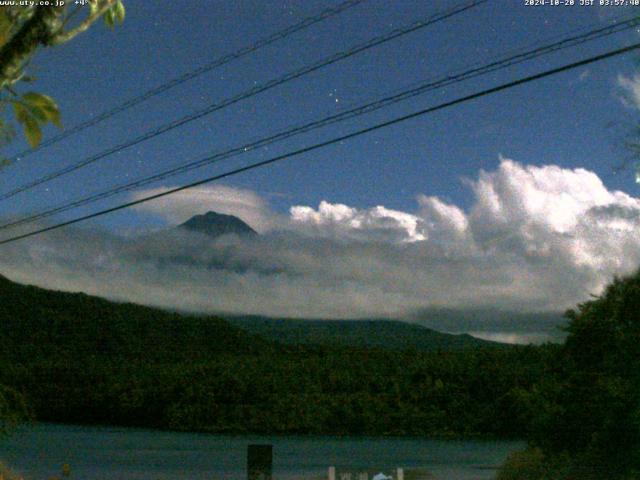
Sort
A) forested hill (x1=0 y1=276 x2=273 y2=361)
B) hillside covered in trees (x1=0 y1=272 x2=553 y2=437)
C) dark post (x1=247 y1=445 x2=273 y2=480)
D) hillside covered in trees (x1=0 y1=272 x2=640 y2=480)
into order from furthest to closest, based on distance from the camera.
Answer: forested hill (x1=0 y1=276 x2=273 y2=361), hillside covered in trees (x1=0 y1=272 x2=553 y2=437), hillside covered in trees (x1=0 y1=272 x2=640 y2=480), dark post (x1=247 y1=445 x2=273 y2=480)

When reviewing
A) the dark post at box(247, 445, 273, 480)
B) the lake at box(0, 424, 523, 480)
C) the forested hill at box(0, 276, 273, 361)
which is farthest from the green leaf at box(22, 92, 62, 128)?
the forested hill at box(0, 276, 273, 361)

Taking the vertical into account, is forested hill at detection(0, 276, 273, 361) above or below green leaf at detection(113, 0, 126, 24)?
above

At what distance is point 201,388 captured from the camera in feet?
172

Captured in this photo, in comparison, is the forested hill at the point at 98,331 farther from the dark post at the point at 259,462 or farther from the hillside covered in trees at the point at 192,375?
the dark post at the point at 259,462

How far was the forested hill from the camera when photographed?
4903 centimetres

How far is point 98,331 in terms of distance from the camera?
175ft

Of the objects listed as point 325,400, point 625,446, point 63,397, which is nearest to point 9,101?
point 625,446

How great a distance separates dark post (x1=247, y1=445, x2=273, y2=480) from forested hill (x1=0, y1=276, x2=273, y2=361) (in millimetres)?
37540

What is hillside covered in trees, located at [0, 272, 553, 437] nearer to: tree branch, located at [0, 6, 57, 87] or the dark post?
the dark post

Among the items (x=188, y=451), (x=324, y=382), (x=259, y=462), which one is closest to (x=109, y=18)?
(x=259, y=462)

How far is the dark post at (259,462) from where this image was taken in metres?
10.7

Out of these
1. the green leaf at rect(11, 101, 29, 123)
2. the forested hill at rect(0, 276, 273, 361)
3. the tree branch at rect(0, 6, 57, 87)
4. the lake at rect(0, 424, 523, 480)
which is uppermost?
the forested hill at rect(0, 276, 273, 361)

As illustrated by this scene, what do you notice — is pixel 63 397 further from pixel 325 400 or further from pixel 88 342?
pixel 325 400

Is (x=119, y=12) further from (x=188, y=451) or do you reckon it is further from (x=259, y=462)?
(x=188, y=451)
